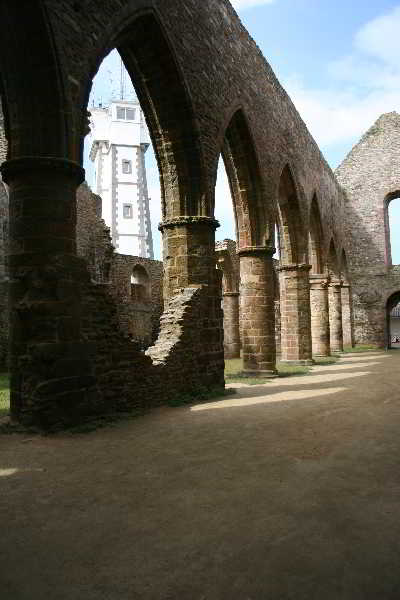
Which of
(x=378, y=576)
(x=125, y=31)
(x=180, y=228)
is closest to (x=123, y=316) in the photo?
(x=180, y=228)

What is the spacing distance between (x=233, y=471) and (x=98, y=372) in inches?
97.0

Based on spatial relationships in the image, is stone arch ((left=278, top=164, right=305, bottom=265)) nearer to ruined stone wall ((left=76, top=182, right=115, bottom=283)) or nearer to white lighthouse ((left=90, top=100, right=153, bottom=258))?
ruined stone wall ((left=76, top=182, right=115, bottom=283))

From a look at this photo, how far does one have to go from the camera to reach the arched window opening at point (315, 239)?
56.8 feet

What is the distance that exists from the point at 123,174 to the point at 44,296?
38.8 meters

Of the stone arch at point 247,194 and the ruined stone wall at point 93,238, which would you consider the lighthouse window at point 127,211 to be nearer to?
the ruined stone wall at point 93,238

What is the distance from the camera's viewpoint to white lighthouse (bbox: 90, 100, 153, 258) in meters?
40.4

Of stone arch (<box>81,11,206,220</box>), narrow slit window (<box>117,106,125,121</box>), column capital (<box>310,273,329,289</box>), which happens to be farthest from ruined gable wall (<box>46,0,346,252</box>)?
narrow slit window (<box>117,106,125,121</box>)

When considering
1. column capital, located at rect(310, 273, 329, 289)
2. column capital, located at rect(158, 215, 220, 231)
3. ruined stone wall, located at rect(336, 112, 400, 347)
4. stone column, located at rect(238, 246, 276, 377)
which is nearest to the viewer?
column capital, located at rect(158, 215, 220, 231)

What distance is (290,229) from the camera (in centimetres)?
1434

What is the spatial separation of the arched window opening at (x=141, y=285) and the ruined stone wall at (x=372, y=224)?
9548mm

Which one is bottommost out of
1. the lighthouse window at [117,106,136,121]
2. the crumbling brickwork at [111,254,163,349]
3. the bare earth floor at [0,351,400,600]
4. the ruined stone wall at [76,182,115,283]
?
the bare earth floor at [0,351,400,600]

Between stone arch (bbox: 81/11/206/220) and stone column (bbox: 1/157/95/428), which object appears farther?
stone arch (bbox: 81/11/206/220)

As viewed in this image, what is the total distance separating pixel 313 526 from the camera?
2586mm

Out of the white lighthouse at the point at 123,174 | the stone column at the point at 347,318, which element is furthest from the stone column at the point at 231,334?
the white lighthouse at the point at 123,174
